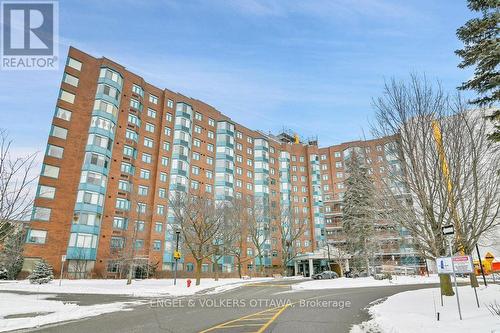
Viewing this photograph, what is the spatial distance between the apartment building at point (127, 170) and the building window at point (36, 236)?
4.6 inches

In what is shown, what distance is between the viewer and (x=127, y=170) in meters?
52.7

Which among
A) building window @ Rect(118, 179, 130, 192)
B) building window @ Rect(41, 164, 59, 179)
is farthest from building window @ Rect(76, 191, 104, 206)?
building window @ Rect(41, 164, 59, 179)

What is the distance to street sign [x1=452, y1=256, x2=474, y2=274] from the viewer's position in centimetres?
925

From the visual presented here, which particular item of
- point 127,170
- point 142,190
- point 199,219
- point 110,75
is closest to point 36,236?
point 127,170

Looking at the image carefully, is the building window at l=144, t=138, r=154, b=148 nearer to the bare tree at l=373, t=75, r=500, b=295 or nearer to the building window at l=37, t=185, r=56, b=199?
the building window at l=37, t=185, r=56, b=199

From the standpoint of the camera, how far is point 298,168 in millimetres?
88625

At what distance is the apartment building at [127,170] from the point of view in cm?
4384

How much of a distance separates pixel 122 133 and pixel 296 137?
59062 millimetres

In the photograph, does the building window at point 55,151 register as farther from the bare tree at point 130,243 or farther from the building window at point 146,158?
the building window at point 146,158

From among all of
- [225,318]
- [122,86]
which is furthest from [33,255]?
[225,318]

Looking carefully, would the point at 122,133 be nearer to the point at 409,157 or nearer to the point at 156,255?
the point at 156,255

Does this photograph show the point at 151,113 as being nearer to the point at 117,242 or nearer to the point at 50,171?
the point at 50,171

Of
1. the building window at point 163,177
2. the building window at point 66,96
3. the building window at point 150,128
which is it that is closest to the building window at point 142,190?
the building window at point 163,177

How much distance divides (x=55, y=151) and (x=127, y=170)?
10.7 metres
